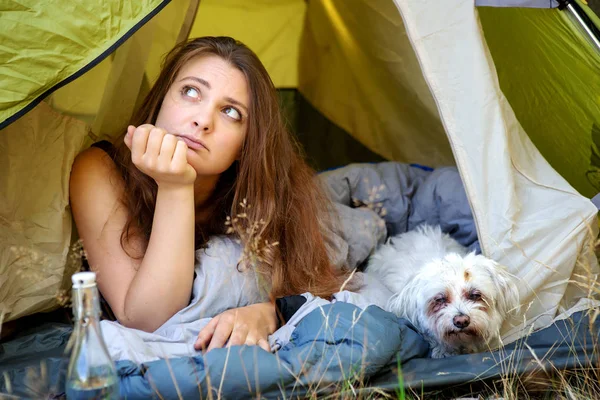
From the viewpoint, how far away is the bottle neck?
3.92ft

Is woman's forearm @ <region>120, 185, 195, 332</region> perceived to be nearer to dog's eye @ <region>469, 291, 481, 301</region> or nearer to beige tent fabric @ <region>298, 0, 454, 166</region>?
dog's eye @ <region>469, 291, 481, 301</region>

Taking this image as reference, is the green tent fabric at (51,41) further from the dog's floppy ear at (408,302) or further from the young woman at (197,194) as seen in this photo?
the dog's floppy ear at (408,302)

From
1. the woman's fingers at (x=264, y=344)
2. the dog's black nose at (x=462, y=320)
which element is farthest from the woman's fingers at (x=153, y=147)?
the dog's black nose at (x=462, y=320)

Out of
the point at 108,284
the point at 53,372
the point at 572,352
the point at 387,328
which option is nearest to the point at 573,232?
the point at 572,352

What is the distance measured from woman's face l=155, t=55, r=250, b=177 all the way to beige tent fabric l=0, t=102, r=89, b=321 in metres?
0.31

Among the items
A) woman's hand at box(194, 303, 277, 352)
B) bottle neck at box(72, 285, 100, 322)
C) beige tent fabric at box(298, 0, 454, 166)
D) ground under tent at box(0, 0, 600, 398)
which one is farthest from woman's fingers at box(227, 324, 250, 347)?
beige tent fabric at box(298, 0, 454, 166)

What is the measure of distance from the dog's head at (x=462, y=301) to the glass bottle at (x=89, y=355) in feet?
3.40

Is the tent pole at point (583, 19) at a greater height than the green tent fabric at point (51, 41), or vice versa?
the tent pole at point (583, 19)

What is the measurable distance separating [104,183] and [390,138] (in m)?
1.75

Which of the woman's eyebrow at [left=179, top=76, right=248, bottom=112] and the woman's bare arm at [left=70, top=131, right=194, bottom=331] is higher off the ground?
the woman's eyebrow at [left=179, top=76, right=248, bottom=112]

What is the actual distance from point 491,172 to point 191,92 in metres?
0.86

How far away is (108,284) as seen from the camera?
189 centimetres

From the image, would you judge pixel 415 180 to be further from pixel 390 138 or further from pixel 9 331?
pixel 9 331

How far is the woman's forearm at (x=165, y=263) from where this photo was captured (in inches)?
70.6
